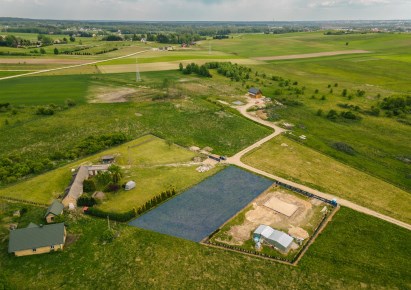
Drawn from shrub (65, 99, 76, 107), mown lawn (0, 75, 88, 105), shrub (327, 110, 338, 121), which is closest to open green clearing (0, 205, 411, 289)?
shrub (327, 110, 338, 121)

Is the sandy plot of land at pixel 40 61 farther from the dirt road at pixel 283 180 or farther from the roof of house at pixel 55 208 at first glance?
the roof of house at pixel 55 208

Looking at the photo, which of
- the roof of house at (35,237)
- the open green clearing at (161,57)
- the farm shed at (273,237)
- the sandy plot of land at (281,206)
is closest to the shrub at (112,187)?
the roof of house at (35,237)

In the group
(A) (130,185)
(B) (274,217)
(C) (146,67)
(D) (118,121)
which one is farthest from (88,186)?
(C) (146,67)

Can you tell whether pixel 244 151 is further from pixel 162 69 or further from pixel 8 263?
pixel 162 69

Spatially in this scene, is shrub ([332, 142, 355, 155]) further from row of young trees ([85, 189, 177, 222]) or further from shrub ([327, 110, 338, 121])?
row of young trees ([85, 189, 177, 222])

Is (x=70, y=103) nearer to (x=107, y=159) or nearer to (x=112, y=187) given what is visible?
(x=107, y=159)

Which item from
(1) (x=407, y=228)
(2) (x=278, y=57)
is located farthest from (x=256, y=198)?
(2) (x=278, y=57)
